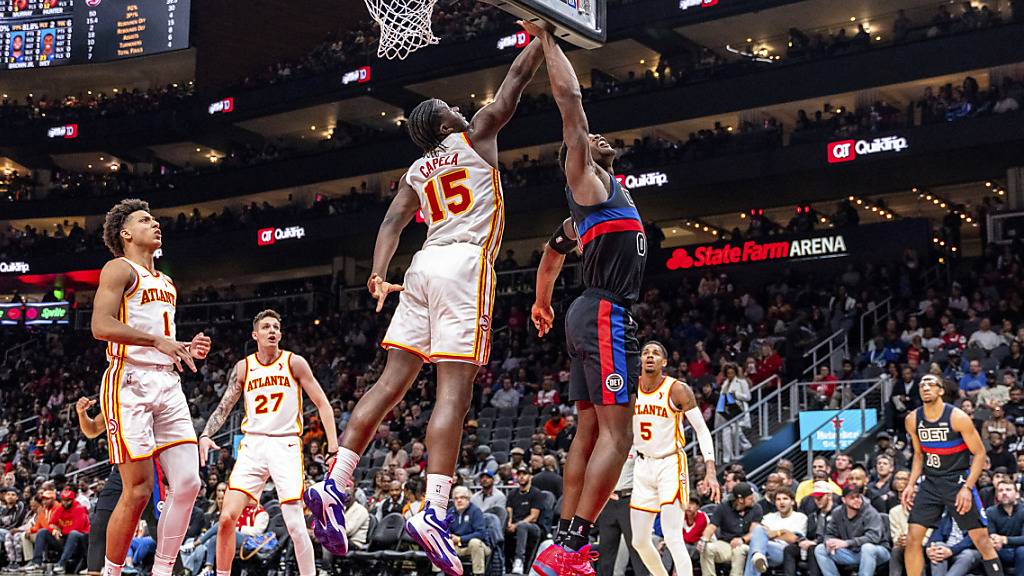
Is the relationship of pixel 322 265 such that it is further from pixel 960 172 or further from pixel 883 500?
pixel 883 500

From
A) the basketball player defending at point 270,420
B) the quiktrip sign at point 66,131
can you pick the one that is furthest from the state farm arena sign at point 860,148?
the quiktrip sign at point 66,131

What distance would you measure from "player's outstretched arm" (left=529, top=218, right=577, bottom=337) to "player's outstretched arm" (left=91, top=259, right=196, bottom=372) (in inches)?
82.2

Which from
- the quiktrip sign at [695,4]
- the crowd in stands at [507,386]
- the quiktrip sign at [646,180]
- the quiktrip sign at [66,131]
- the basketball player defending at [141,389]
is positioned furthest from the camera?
the quiktrip sign at [66,131]

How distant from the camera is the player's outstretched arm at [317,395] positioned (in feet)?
30.0

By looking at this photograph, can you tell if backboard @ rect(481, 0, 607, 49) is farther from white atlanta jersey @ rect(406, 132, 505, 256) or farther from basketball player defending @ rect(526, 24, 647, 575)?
white atlanta jersey @ rect(406, 132, 505, 256)

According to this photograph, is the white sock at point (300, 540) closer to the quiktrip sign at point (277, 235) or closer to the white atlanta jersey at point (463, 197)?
the white atlanta jersey at point (463, 197)

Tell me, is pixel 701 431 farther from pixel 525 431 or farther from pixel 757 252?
pixel 757 252

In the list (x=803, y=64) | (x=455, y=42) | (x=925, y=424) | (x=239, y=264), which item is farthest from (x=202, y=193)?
(x=925, y=424)

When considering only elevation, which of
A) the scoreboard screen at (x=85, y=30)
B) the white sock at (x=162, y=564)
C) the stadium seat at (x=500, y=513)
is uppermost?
the scoreboard screen at (x=85, y=30)

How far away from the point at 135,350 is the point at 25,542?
12.6 m

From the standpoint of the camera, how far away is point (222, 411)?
9539 mm

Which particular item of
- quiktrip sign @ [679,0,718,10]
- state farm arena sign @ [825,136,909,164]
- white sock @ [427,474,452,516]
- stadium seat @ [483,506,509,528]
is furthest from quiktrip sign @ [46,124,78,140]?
white sock @ [427,474,452,516]

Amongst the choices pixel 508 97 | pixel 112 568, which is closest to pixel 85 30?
pixel 112 568

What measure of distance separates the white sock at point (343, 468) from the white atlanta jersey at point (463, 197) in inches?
46.6
